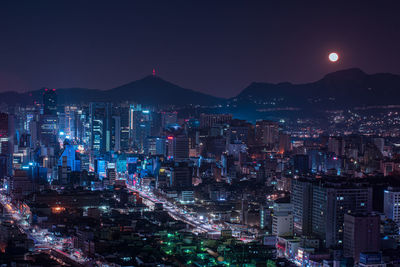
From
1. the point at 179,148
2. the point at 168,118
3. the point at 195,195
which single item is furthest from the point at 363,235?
the point at 168,118

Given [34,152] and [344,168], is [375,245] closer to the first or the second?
[344,168]

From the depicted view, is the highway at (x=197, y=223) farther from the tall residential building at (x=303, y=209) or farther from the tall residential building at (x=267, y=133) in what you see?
the tall residential building at (x=267, y=133)

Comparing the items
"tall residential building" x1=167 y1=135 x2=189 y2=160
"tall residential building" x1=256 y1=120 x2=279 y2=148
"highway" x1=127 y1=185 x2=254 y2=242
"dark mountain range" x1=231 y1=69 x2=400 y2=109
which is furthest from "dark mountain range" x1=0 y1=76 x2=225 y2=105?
"highway" x1=127 y1=185 x2=254 y2=242

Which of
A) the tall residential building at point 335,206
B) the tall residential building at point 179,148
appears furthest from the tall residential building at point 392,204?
the tall residential building at point 179,148

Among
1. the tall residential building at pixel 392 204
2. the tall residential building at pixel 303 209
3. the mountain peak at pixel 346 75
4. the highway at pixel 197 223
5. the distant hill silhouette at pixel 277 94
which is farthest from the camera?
the distant hill silhouette at pixel 277 94

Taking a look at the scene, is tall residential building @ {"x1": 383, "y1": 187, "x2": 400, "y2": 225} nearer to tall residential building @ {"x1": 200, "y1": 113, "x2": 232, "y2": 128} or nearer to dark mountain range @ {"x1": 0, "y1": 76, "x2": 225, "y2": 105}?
tall residential building @ {"x1": 200, "y1": 113, "x2": 232, "y2": 128}

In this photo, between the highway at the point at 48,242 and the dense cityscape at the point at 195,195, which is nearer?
the dense cityscape at the point at 195,195

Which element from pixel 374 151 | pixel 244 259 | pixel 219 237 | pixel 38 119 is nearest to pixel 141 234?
pixel 219 237
